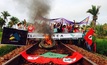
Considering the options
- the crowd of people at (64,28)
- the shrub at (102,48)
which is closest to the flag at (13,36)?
the crowd of people at (64,28)

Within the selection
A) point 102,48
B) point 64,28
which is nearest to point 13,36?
point 64,28

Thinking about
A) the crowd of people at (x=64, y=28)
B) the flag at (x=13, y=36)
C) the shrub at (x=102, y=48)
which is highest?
the crowd of people at (x=64, y=28)

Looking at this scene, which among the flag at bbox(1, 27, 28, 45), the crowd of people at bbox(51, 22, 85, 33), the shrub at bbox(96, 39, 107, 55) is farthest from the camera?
the crowd of people at bbox(51, 22, 85, 33)

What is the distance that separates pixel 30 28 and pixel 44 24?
5.33 meters

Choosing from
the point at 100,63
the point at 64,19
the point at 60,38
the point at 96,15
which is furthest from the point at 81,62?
the point at 96,15

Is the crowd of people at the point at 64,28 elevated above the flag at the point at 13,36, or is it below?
above

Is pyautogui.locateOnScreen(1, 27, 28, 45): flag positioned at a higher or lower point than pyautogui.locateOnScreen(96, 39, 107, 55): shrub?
higher

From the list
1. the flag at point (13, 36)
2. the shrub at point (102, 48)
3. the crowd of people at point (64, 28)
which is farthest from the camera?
the crowd of people at point (64, 28)

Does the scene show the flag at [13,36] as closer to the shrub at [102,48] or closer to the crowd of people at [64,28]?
the crowd of people at [64,28]

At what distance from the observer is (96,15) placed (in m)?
85.8

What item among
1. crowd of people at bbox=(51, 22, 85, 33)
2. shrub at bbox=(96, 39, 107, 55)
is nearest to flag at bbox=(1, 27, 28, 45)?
crowd of people at bbox=(51, 22, 85, 33)

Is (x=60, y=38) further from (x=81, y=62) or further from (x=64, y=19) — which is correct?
(x=81, y=62)

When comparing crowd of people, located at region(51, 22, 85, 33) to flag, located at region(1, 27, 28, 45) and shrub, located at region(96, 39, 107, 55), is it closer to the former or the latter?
shrub, located at region(96, 39, 107, 55)

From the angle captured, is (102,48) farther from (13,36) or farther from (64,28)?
(13,36)
